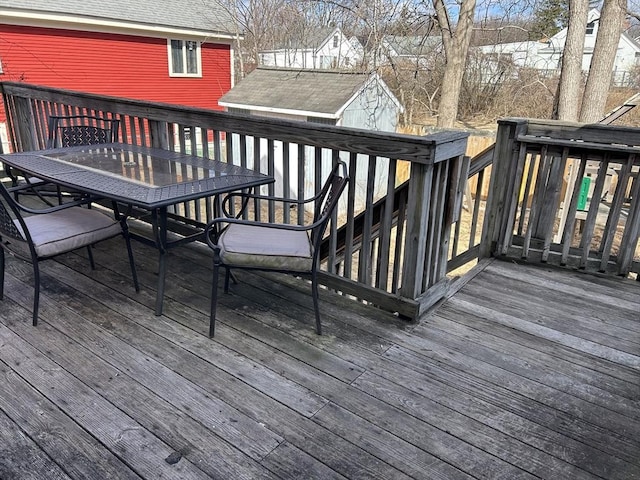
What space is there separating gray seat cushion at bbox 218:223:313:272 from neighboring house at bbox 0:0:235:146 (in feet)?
38.4

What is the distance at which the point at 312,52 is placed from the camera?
1856 centimetres

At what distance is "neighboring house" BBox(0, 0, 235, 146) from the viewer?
37.5ft

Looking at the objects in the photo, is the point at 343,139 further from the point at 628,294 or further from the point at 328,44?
the point at 328,44

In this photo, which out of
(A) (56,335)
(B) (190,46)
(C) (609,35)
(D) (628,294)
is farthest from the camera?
(B) (190,46)

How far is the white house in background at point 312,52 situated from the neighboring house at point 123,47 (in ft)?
11.1

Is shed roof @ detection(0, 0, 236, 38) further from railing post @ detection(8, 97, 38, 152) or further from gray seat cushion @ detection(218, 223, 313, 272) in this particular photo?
gray seat cushion @ detection(218, 223, 313, 272)

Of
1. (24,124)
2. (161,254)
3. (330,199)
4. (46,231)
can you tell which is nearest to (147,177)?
(161,254)

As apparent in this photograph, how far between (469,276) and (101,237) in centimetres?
221

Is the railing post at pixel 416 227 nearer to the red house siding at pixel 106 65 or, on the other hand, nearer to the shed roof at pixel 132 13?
the shed roof at pixel 132 13

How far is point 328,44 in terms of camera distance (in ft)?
62.4

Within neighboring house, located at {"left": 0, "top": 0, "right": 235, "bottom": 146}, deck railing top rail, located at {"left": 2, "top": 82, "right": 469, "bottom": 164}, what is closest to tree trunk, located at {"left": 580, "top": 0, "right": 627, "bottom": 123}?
deck railing top rail, located at {"left": 2, "top": 82, "right": 469, "bottom": 164}

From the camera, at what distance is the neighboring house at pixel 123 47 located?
37.5ft

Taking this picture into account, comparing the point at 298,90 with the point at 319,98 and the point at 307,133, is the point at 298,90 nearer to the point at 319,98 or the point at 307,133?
the point at 319,98

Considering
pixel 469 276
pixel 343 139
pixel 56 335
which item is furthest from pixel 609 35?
pixel 56 335
